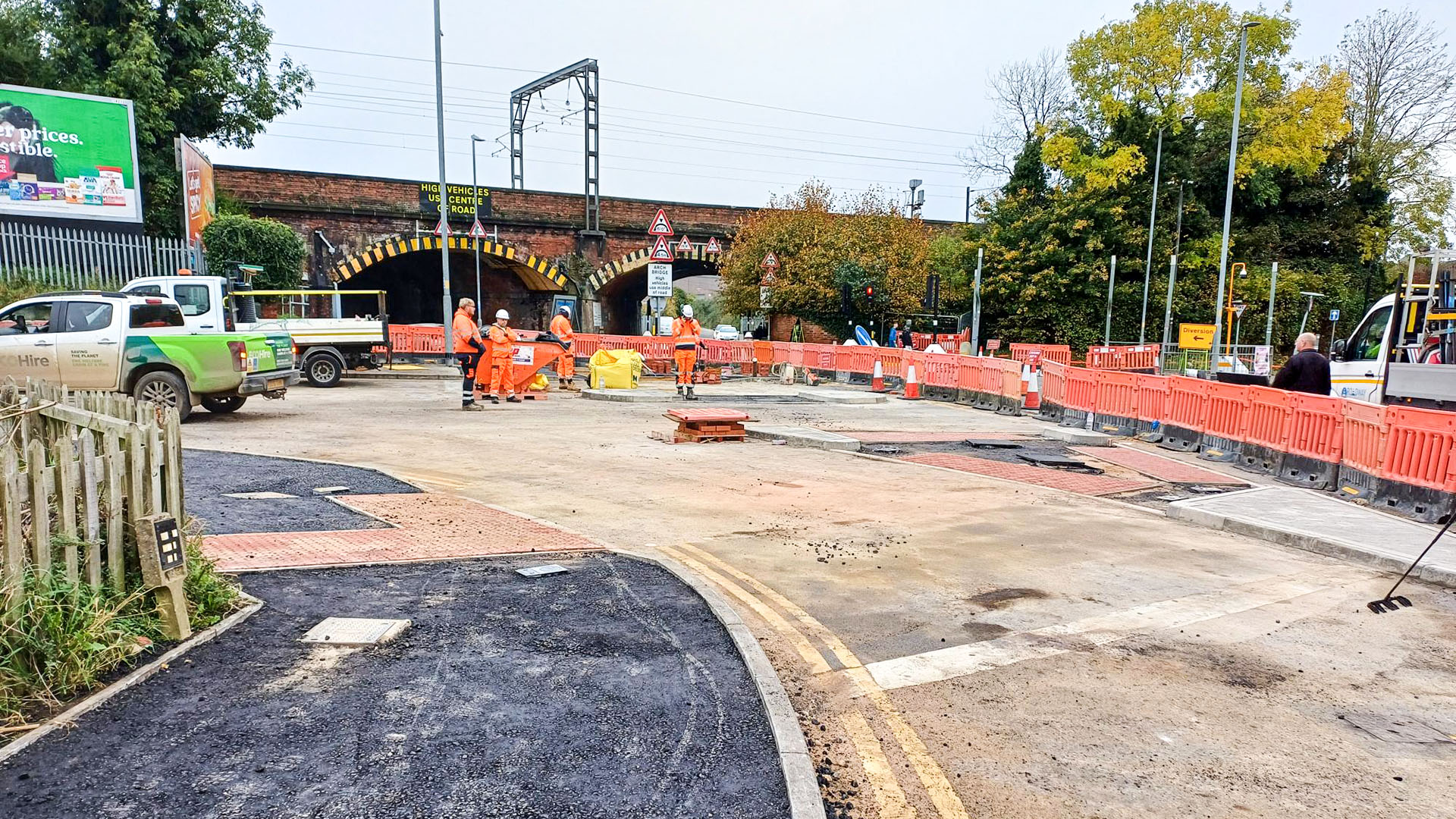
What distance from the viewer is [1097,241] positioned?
1373 inches

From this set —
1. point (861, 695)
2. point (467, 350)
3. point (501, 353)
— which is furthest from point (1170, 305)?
point (861, 695)

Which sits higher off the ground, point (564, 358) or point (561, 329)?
point (561, 329)

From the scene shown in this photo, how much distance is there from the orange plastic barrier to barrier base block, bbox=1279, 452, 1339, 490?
3.02 feet

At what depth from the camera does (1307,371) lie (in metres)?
11.0

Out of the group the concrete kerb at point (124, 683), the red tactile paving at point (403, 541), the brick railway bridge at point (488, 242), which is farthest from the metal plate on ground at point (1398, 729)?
the brick railway bridge at point (488, 242)

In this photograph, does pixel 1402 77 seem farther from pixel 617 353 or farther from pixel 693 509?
pixel 693 509

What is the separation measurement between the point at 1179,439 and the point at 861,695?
1113 centimetres

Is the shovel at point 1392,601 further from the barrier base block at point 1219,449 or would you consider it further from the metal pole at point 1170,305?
the metal pole at point 1170,305

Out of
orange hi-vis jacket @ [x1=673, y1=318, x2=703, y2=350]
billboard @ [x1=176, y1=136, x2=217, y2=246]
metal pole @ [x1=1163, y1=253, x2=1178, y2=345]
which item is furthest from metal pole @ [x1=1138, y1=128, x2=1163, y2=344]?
billboard @ [x1=176, y1=136, x2=217, y2=246]

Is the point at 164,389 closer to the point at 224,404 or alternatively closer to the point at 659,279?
the point at 224,404

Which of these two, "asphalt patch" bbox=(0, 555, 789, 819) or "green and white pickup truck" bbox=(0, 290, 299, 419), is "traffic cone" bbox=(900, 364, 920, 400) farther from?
"asphalt patch" bbox=(0, 555, 789, 819)

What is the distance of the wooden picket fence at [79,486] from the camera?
3580 millimetres

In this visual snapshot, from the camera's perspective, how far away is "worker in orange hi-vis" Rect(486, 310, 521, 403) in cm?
1655

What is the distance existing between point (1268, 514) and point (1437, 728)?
14.9 ft
